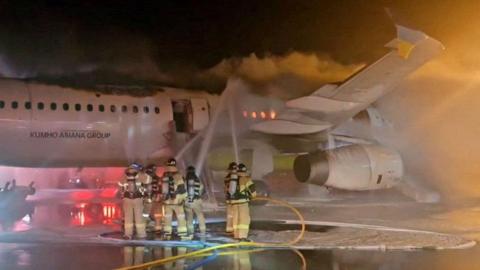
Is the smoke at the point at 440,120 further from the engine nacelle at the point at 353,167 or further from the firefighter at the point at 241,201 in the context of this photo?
the firefighter at the point at 241,201

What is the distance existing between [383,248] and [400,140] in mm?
10087

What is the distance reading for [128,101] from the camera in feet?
59.8

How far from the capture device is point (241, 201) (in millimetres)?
13141

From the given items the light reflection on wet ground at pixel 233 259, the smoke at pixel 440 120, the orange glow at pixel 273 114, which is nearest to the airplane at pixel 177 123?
the orange glow at pixel 273 114

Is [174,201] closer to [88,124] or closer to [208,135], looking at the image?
[88,124]

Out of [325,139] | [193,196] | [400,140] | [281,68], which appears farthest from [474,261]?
[281,68]

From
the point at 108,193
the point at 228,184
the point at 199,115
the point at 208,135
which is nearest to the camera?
the point at 228,184

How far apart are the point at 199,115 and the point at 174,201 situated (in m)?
6.08

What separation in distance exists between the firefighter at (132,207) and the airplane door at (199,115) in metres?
5.66

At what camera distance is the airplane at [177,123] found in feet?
56.0

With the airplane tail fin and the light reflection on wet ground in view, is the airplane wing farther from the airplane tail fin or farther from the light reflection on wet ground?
the light reflection on wet ground

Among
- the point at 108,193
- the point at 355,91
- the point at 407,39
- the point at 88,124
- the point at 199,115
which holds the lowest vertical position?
the point at 108,193

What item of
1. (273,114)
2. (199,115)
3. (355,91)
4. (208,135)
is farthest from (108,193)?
(355,91)

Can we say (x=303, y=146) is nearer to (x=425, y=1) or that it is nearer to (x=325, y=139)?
(x=325, y=139)
